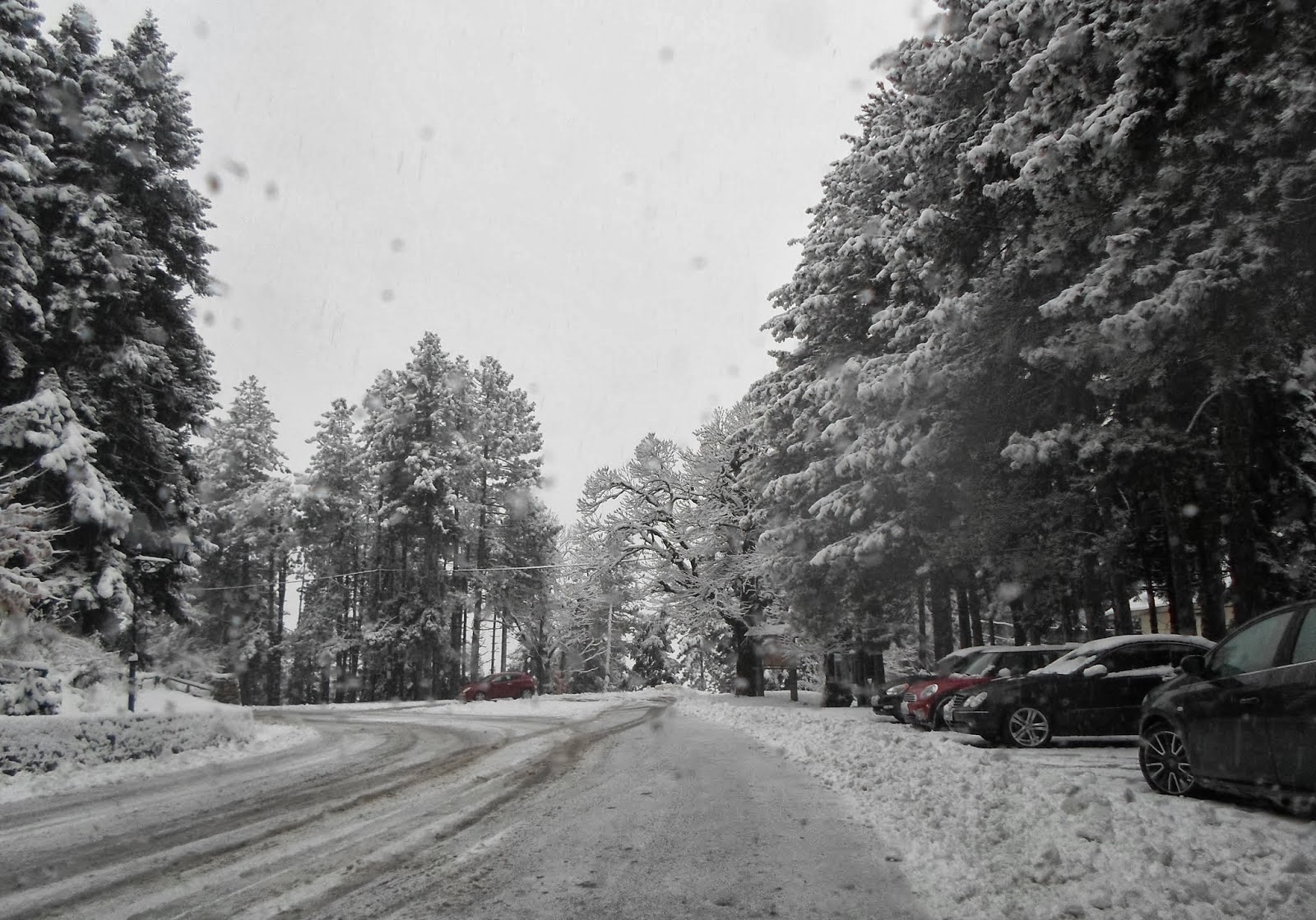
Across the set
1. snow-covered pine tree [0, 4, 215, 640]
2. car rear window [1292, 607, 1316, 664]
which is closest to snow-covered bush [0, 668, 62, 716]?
snow-covered pine tree [0, 4, 215, 640]

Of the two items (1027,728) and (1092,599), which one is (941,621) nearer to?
(1092,599)

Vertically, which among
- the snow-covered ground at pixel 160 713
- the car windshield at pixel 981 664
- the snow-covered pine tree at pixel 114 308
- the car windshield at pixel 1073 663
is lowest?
the snow-covered ground at pixel 160 713

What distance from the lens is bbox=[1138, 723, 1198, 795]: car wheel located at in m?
7.07

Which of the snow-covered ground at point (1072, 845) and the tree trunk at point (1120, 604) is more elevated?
the tree trunk at point (1120, 604)

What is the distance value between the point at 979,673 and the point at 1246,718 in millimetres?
9528

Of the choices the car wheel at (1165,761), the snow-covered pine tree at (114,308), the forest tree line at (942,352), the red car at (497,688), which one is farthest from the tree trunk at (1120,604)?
the red car at (497,688)

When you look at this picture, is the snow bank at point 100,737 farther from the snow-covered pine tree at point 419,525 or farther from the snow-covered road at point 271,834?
the snow-covered pine tree at point 419,525

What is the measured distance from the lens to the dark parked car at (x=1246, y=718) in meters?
5.55

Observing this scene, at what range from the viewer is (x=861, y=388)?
1536 cm

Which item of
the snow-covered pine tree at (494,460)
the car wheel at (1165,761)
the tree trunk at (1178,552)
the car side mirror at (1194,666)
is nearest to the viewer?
the car side mirror at (1194,666)

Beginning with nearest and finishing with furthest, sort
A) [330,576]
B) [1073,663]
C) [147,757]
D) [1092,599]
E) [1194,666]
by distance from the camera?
[1194,666] → [1073,663] → [147,757] → [1092,599] → [330,576]

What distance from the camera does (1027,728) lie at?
38.8 ft

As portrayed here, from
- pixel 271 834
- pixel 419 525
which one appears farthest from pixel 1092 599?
pixel 419 525

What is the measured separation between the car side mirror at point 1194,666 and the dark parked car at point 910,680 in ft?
30.0
